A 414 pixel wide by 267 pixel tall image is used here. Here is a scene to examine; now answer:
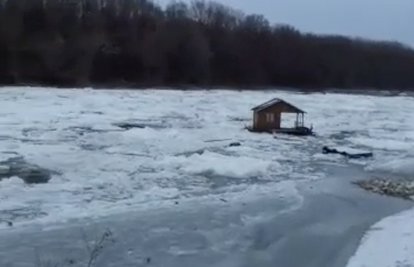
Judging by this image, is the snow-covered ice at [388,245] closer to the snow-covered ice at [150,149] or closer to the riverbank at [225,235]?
the riverbank at [225,235]

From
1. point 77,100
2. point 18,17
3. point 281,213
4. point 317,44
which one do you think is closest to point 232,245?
point 281,213

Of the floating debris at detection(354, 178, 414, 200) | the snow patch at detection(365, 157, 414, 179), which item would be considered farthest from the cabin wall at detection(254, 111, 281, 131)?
the floating debris at detection(354, 178, 414, 200)

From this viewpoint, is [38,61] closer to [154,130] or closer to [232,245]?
[154,130]

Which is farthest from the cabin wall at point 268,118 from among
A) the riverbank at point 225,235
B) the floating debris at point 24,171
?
the riverbank at point 225,235

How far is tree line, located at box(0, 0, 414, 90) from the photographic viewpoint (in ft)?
154

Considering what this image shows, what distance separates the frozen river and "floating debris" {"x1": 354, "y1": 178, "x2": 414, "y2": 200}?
0.38 metres

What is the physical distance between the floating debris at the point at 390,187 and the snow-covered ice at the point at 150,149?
129 cm

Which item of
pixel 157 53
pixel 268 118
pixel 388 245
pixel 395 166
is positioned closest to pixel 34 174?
pixel 388 245

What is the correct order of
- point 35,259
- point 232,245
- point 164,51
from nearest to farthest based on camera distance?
1. point 35,259
2. point 232,245
3. point 164,51

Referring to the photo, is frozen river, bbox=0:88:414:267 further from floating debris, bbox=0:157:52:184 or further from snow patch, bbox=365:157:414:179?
floating debris, bbox=0:157:52:184

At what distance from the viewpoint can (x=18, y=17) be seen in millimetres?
51188

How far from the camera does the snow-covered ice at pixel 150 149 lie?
11.4m

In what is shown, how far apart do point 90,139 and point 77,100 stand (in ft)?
43.1

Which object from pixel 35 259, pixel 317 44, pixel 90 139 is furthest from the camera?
pixel 317 44
